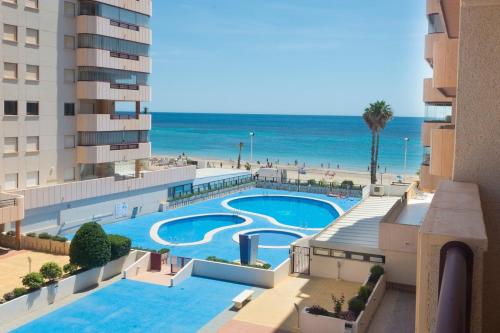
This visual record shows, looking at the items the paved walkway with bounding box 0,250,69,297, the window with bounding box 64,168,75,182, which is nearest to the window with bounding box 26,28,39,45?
the window with bounding box 64,168,75,182

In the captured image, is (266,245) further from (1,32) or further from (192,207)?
(1,32)

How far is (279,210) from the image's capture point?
157ft

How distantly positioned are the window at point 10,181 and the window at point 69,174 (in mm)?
4413

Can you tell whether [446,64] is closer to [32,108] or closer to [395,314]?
[395,314]

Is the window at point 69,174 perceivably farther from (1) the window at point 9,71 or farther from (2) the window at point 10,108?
(1) the window at point 9,71

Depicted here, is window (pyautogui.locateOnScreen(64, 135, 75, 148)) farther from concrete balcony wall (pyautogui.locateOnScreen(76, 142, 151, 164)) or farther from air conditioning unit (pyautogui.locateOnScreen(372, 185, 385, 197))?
air conditioning unit (pyautogui.locateOnScreen(372, 185, 385, 197))

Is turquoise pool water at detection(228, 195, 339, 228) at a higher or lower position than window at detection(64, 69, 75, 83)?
lower


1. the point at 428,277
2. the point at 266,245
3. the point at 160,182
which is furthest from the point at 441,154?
the point at 160,182

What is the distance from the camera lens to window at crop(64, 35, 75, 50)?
37.3m

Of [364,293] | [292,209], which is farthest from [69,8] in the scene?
[364,293]

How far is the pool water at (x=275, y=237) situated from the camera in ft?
117

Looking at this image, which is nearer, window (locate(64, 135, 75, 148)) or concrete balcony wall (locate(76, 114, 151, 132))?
window (locate(64, 135, 75, 148))

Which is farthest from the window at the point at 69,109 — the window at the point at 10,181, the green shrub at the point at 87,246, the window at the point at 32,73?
the green shrub at the point at 87,246

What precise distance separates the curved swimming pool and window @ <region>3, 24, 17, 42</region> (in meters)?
16.5
